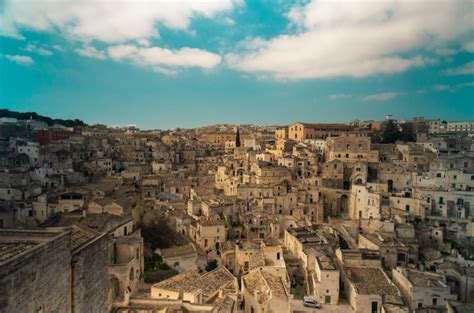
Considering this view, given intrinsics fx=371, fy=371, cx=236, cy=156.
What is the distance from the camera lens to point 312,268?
15852mm

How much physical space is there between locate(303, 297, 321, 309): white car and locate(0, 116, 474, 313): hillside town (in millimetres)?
52

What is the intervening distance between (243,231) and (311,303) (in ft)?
25.5

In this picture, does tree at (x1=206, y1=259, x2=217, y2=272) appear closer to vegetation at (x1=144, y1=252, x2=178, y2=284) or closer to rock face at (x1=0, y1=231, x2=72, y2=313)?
vegetation at (x1=144, y1=252, x2=178, y2=284)

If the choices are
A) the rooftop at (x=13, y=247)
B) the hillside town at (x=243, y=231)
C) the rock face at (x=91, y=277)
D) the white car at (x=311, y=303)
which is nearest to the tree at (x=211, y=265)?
the hillside town at (x=243, y=231)

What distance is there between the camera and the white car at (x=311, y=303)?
45.7 feet

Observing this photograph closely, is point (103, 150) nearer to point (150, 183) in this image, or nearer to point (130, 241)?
point (150, 183)

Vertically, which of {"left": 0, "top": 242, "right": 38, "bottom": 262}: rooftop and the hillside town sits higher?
{"left": 0, "top": 242, "right": 38, "bottom": 262}: rooftop

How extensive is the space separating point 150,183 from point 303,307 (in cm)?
1626

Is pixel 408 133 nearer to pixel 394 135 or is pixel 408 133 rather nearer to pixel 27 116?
pixel 394 135

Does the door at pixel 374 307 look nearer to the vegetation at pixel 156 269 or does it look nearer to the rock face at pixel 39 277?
the vegetation at pixel 156 269

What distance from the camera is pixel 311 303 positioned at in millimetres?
13945

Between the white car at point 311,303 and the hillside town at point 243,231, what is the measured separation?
0.17ft

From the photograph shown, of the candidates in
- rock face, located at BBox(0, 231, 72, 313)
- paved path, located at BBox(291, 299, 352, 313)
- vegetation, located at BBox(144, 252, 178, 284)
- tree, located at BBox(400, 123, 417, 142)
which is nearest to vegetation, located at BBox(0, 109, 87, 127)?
vegetation, located at BBox(144, 252, 178, 284)

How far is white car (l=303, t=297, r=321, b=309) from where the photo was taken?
13.9 meters
